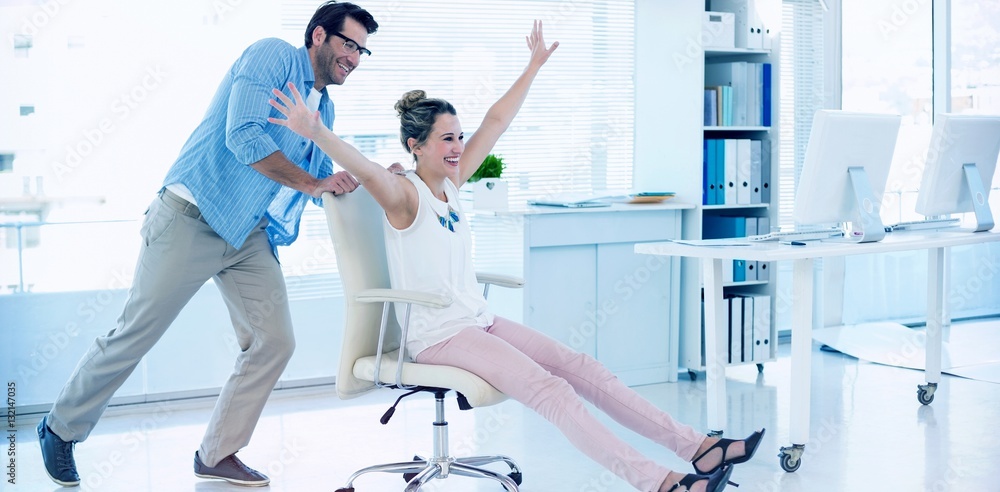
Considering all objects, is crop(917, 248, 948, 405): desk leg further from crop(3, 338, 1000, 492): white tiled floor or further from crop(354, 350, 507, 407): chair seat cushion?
crop(354, 350, 507, 407): chair seat cushion

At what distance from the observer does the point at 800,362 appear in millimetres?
3465

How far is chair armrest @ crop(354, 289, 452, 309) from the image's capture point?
110 inches

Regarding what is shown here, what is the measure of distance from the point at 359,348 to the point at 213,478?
81cm

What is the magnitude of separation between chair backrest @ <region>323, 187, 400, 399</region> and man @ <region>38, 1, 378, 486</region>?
0.31ft

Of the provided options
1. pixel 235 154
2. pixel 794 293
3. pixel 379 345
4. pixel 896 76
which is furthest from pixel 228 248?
pixel 896 76

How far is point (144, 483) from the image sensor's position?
340 centimetres

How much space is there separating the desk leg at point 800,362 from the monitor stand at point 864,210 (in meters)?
0.37

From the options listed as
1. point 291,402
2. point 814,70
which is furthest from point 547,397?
point 814,70

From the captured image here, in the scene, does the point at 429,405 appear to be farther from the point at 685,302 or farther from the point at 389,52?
the point at 389,52

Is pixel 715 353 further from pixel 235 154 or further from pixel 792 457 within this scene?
pixel 235 154

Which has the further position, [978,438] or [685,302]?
[685,302]

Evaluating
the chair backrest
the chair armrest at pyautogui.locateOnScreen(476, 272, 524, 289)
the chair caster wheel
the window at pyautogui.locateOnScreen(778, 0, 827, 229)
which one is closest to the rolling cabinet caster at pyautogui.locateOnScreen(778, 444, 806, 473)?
the chair caster wheel

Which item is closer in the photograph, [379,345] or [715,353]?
[379,345]

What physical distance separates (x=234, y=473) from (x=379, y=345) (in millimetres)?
837
